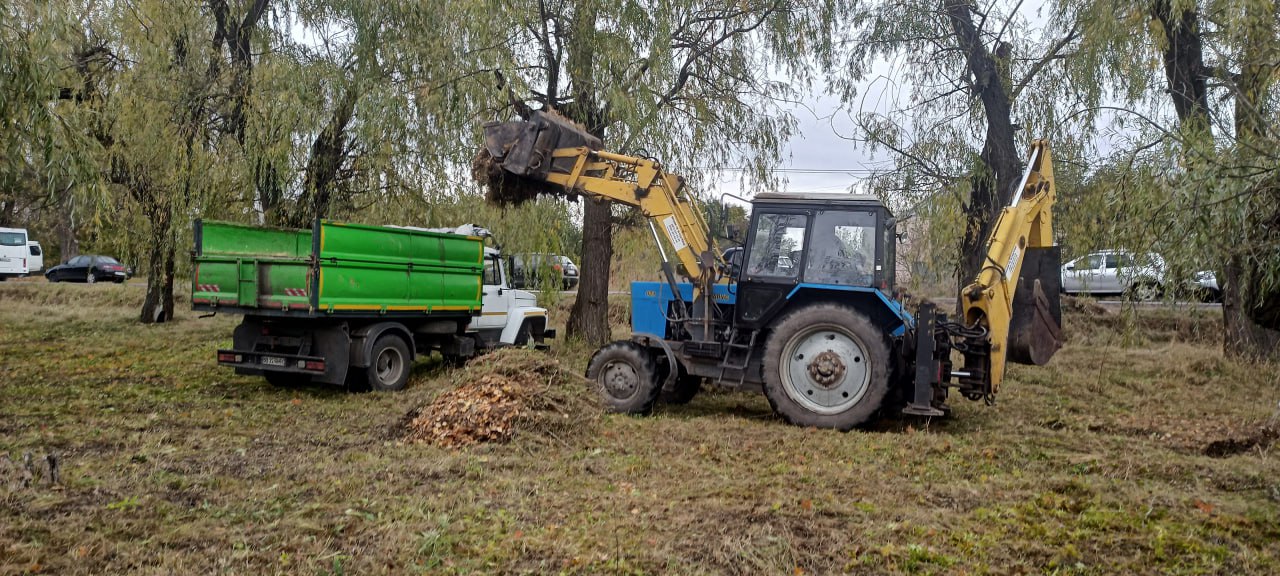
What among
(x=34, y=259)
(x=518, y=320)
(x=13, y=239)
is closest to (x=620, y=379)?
(x=518, y=320)

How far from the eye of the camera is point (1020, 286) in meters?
8.59

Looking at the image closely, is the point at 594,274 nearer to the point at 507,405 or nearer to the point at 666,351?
the point at 666,351

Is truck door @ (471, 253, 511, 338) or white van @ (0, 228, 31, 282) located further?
white van @ (0, 228, 31, 282)

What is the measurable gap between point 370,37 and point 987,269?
9303 millimetres

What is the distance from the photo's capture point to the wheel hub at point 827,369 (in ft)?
26.1

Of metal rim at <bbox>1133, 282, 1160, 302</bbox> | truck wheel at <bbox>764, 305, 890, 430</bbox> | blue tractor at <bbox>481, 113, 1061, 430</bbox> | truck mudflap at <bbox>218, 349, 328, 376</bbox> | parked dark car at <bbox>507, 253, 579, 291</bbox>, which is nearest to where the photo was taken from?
metal rim at <bbox>1133, 282, 1160, 302</bbox>

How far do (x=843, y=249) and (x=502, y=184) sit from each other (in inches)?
139

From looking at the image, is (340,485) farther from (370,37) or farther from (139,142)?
(139,142)

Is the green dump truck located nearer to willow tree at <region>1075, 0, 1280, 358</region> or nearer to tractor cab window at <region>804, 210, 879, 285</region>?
tractor cab window at <region>804, 210, 879, 285</region>

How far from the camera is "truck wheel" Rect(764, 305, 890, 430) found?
782cm

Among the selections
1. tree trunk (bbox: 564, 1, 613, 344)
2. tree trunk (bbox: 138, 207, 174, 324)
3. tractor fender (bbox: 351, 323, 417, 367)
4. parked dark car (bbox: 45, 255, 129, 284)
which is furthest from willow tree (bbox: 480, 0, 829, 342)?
parked dark car (bbox: 45, 255, 129, 284)

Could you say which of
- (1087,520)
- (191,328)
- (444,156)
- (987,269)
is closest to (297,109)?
(444,156)

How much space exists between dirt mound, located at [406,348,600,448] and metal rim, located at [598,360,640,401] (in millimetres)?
390

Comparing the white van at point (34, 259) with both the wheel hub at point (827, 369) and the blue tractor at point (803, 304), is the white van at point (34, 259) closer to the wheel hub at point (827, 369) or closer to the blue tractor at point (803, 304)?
the blue tractor at point (803, 304)
